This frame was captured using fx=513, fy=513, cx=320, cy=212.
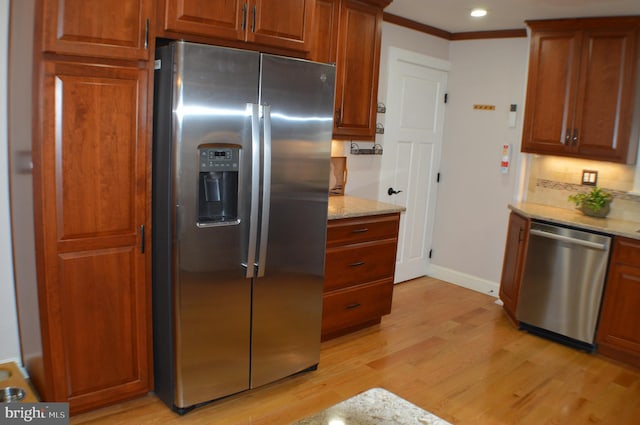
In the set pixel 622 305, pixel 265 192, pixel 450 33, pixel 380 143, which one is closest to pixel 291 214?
pixel 265 192

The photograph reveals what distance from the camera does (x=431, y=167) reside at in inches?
200

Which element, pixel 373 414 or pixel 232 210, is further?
pixel 232 210

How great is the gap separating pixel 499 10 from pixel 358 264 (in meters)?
2.21

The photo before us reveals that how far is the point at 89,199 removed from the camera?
2314 millimetres

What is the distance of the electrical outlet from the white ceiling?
1221 mm

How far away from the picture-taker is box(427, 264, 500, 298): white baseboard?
485 centimetres

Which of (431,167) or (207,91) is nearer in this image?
(207,91)

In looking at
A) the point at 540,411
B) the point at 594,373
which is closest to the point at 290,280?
the point at 540,411

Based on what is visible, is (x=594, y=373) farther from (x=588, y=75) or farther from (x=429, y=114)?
(x=429, y=114)

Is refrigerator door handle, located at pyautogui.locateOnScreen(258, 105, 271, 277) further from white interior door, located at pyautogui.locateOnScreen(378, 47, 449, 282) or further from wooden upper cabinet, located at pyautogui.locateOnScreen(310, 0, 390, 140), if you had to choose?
white interior door, located at pyautogui.locateOnScreen(378, 47, 449, 282)

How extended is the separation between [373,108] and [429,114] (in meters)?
1.21

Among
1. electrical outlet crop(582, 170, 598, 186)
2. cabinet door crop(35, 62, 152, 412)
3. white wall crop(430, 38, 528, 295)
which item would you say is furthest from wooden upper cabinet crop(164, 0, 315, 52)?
electrical outlet crop(582, 170, 598, 186)

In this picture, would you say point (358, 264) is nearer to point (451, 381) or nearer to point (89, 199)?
point (451, 381)

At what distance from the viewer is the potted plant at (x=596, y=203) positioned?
13.0 feet
